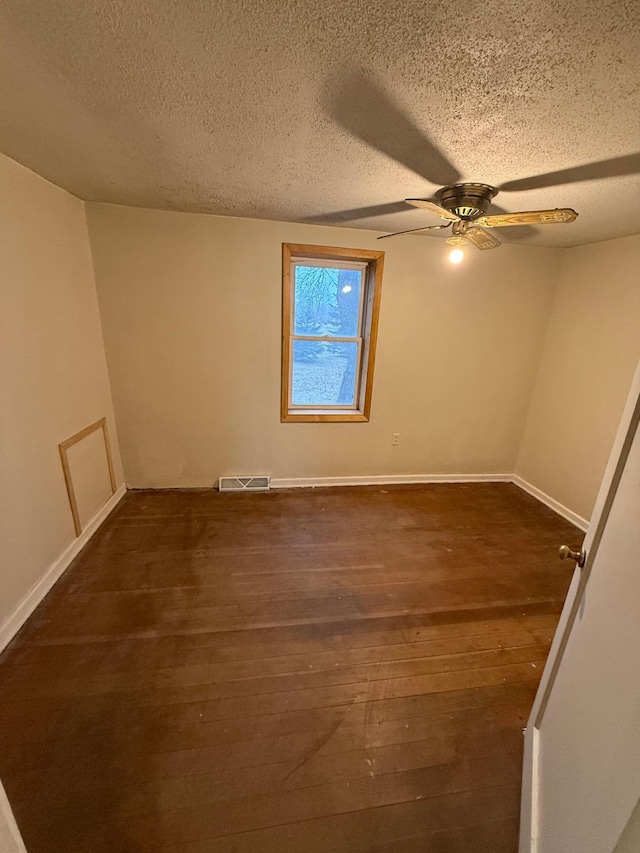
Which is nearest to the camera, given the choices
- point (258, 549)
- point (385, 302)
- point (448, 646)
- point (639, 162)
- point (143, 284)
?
point (639, 162)

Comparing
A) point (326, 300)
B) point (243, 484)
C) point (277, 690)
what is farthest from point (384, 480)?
point (277, 690)

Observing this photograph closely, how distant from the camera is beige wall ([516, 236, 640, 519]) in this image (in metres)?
2.57

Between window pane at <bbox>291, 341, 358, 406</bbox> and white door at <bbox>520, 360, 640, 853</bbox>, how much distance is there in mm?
2420

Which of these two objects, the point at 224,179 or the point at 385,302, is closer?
the point at 224,179

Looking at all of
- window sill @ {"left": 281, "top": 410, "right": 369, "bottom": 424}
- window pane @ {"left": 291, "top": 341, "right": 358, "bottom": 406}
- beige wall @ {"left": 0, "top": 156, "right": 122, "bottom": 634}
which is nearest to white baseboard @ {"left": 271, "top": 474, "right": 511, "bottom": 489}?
window sill @ {"left": 281, "top": 410, "right": 369, "bottom": 424}

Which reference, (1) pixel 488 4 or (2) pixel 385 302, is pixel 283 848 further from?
(2) pixel 385 302

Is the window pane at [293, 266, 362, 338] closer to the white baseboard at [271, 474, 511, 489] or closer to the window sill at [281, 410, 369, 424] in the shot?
the window sill at [281, 410, 369, 424]

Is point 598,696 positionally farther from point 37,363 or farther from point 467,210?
point 37,363

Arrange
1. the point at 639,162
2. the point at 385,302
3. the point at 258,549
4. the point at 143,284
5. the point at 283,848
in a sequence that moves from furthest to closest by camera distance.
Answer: the point at 385,302 < the point at 143,284 < the point at 258,549 < the point at 639,162 < the point at 283,848

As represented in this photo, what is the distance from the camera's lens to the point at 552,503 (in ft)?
10.5

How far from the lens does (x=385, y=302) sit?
9.75 ft

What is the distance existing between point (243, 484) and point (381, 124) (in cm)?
272

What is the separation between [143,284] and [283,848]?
3.11m

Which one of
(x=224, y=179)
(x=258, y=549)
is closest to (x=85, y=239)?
(x=224, y=179)
